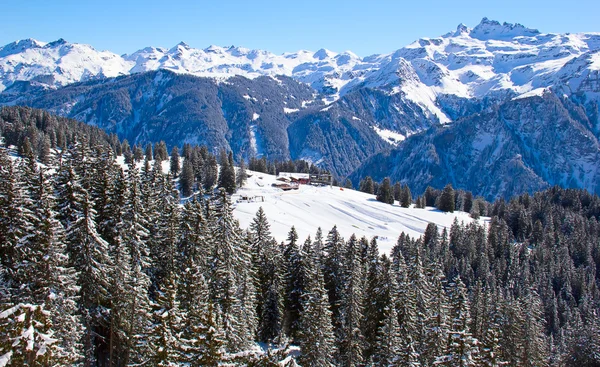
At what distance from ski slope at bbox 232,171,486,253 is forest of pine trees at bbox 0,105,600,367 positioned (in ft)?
180

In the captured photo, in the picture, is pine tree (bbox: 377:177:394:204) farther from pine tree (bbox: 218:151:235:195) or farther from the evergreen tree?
the evergreen tree

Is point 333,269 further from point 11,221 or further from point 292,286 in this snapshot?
point 11,221

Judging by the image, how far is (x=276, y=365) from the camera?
21641 millimetres

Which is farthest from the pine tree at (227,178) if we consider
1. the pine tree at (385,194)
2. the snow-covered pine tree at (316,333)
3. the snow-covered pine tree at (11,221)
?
the snow-covered pine tree at (11,221)

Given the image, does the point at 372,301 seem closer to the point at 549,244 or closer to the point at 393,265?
the point at 393,265

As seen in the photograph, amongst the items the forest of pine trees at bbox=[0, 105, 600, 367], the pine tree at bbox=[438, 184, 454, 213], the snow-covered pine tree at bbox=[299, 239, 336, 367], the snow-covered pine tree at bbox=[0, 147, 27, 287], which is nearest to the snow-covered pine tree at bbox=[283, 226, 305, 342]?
the forest of pine trees at bbox=[0, 105, 600, 367]

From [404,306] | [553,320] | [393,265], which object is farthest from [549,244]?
[404,306]

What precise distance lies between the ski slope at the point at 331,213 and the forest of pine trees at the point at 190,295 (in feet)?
180

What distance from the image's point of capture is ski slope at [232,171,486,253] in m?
118

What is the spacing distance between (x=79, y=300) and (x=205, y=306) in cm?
1108

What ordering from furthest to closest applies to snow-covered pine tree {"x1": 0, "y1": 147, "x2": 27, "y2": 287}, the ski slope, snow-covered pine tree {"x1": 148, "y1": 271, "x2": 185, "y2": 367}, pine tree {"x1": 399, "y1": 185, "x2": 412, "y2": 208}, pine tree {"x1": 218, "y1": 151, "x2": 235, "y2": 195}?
pine tree {"x1": 399, "y1": 185, "x2": 412, "y2": 208}
pine tree {"x1": 218, "y1": 151, "x2": 235, "y2": 195}
the ski slope
snow-covered pine tree {"x1": 0, "y1": 147, "x2": 27, "y2": 287}
snow-covered pine tree {"x1": 148, "y1": 271, "x2": 185, "y2": 367}

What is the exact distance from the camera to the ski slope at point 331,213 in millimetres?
A: 118250

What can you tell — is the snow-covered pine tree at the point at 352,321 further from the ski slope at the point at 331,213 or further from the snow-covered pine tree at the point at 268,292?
the ski slope at the point at 331,213

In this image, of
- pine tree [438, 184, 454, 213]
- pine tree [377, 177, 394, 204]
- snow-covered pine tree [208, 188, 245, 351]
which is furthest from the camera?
pine tree [377, 177, 394, 204]
